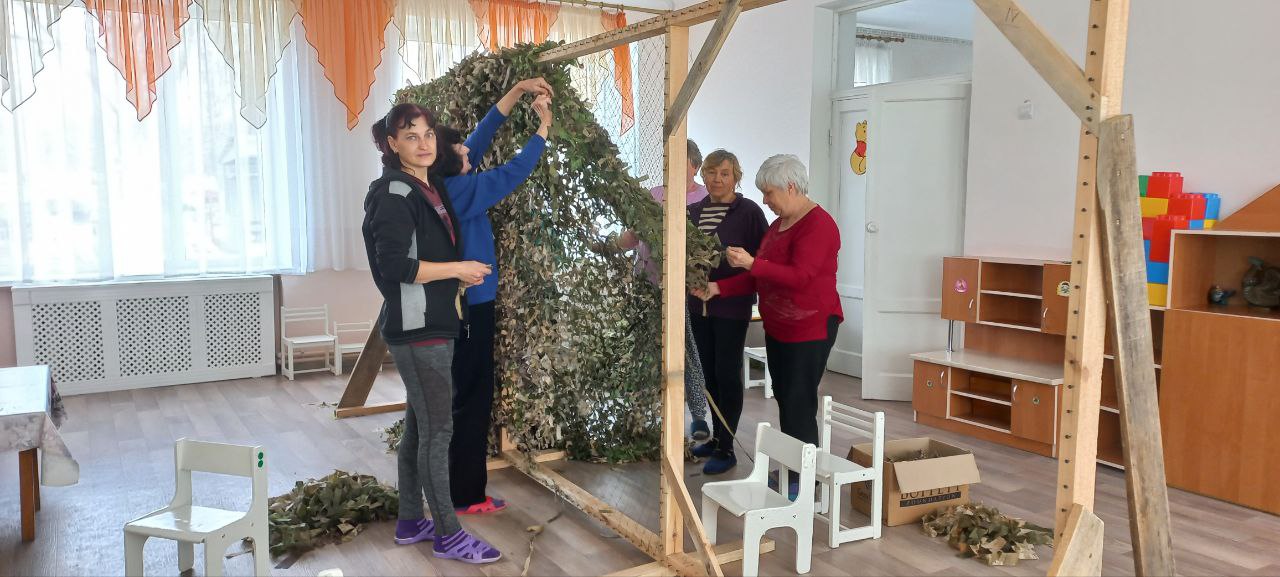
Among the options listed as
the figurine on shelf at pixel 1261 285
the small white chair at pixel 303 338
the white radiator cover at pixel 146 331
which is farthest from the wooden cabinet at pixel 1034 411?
the white radiator cover at pixel 146 331

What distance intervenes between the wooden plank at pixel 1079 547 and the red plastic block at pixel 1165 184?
2.70 metres

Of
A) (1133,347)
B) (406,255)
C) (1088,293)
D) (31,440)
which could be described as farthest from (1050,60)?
(31,440)

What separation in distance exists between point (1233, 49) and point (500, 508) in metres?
3.74

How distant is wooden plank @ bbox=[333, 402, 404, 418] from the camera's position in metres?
5.06

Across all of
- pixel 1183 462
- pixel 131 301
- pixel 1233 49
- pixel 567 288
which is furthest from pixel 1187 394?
pixel 131 301

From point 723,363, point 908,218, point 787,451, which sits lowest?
point 787,451

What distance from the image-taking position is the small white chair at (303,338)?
6188mm

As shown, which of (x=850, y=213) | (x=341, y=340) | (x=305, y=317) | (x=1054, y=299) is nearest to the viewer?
(x=1054, y=299)

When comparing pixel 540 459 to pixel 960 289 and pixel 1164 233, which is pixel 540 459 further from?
pixel 1164 233

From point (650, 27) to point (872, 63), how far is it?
13.0 feet

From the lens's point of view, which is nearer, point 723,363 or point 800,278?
point 800,278

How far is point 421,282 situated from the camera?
2.79 meters

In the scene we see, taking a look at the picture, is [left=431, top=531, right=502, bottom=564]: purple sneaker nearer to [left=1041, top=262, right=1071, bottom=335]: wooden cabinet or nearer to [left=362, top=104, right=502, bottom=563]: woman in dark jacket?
[left=362, top=104, right=502, bottom=563]: woman in dark jacket

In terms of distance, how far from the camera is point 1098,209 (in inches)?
72.8
